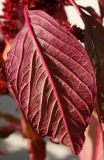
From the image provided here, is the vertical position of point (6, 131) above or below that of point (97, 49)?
below

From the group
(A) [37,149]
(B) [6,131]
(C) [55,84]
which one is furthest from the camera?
(B) [6,131]

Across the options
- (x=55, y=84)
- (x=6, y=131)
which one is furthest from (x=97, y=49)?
(x=6, y=131)

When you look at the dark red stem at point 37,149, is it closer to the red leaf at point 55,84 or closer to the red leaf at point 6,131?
the red leaf at point 6,131

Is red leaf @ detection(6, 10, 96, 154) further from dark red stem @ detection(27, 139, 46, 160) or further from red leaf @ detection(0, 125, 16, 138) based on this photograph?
red leaf @ detection(0, 125, 16, 138)

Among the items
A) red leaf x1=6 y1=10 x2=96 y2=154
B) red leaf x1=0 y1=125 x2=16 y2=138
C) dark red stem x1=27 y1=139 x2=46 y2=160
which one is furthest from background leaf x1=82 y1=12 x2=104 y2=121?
red leaf x1=0 y1=125 x2=16 y2=138

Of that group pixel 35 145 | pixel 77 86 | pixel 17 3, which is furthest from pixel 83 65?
pixel 35 145

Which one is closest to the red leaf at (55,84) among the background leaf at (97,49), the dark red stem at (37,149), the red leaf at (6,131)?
the background leaf at (97,49)

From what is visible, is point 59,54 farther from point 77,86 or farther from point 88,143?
point 88,143

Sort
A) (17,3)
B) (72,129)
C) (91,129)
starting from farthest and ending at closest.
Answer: (91,129) → (17,3) → (72,129)

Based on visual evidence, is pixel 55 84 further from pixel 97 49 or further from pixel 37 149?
pixel 37 149
